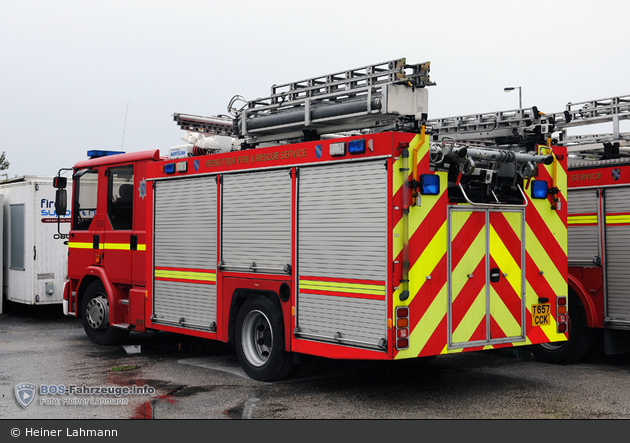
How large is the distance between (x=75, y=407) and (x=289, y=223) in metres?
2.79

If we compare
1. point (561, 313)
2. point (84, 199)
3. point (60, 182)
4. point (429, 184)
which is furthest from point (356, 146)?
point (60, 182)

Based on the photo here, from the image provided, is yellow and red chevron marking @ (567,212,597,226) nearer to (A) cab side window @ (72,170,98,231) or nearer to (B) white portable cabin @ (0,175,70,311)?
(A) cab side window @ (72,170,98,231)

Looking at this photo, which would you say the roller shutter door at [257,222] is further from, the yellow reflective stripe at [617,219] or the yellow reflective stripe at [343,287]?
the yellow reflective stripe at [617,219]

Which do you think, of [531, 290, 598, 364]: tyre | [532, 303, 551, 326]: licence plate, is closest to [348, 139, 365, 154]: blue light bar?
[532, 303, 551, 326]: licence plate

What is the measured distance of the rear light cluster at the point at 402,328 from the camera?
6609mm

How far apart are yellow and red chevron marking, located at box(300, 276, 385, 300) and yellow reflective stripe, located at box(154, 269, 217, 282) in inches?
64.6

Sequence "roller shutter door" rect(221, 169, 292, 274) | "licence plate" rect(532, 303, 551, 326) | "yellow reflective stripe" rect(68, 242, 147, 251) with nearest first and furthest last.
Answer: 1. "licence plate" rect(532, 303, 551, 326)
2. "roller shutter door" rect(221, 169, 292, 274)
3. "yellow reflective stripe" rect(68, 242, 147, 251)

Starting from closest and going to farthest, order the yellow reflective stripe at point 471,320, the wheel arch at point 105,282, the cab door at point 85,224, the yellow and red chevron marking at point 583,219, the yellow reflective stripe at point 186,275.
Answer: the yellow reflective stripe at point 471,320, the yellow reflective stripe at point 186,275, the yellow and red chevron marking at point 583,219, the wheel arch at point 105,282, the cab door at point 85,224

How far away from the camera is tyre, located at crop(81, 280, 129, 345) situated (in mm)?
10492

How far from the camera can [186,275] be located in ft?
29.9

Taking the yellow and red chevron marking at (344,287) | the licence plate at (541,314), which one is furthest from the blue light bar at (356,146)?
the licence plate at (541,314)

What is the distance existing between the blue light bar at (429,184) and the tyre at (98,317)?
18.4 feet

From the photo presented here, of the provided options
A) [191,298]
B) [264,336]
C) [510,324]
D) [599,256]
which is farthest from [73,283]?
[599,256]

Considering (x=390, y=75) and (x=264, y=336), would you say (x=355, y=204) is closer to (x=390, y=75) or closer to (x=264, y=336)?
(x=390, y=75)
